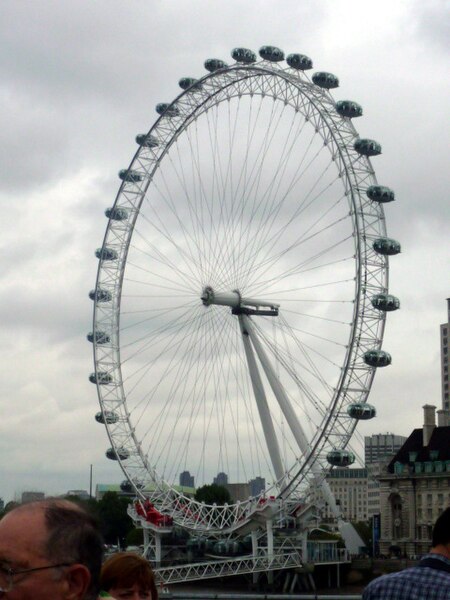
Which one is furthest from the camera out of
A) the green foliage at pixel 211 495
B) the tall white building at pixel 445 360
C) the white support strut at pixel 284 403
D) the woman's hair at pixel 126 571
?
the tall white building at pixel 445 360

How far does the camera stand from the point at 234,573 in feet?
211

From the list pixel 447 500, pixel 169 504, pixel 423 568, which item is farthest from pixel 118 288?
pixel 423 568

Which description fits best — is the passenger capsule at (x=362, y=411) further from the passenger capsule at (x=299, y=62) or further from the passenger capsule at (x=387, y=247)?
the passenger capsule at (x=299, y=62)

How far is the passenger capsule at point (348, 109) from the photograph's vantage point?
2199 inches

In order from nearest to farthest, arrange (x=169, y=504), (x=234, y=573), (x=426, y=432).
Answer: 1. (x=234, y=573)
2. (x=169, y=504)
3. (x=426, y=432)

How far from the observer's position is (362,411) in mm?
54062

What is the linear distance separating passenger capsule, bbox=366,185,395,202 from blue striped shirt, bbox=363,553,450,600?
4844cm

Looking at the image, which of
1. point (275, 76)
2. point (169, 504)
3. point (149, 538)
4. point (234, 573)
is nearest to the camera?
point (275, 76)

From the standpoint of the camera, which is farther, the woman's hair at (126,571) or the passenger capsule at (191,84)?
the passenger capsule at (191,84)

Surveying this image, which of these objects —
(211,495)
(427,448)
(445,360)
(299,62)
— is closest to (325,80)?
(299,62)

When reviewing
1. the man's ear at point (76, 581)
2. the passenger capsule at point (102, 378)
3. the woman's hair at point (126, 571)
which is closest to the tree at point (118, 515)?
the passenger capsule at point (102, 378)

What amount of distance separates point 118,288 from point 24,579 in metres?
64.1

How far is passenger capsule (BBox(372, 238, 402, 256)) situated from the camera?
53719 mm

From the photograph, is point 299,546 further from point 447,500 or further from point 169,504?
point 447,500
